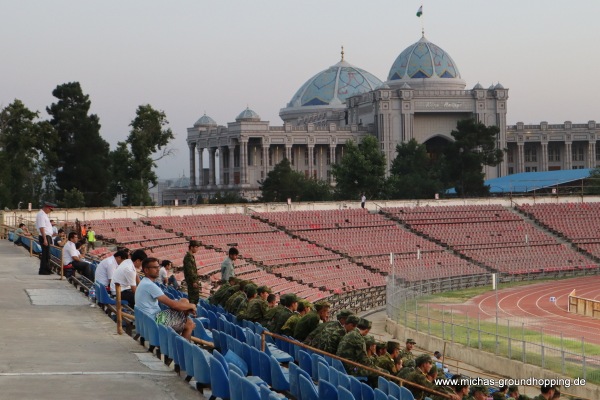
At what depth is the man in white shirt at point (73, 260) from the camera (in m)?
26.7

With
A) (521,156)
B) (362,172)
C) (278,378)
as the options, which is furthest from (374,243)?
(521,156)

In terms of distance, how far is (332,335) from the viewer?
15.6 meters

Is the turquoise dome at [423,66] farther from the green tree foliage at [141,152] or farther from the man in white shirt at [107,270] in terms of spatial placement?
the man in white shirt at [107,270]

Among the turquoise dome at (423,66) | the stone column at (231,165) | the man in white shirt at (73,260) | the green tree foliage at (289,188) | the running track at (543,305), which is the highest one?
the turquoise dome at (423,66)

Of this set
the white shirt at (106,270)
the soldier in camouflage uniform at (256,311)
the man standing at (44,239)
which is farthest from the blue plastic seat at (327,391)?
the man standing at (44,239)

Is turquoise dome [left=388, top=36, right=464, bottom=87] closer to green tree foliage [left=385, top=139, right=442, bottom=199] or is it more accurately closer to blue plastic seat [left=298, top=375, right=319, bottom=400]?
green tree foliage [left=385, top=139, right=442, bottom=199]

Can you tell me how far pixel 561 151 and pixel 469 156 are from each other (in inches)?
1564

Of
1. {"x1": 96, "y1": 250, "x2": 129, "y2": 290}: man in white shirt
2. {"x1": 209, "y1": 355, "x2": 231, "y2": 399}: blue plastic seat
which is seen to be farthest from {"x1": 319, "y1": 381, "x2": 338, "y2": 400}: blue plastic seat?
{"x1": 96, "y1": 250, "x2": 129, "y2": 290}: man in white shirt

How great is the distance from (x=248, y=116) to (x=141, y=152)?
155 feet

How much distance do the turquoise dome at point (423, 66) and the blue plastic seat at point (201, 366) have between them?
125 meters

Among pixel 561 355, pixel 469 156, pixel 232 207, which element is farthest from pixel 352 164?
pixel 561 355

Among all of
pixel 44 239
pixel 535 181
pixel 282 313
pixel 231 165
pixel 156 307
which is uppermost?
pixel 231 165

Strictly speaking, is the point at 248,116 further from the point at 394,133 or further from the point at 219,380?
the point at 219,380

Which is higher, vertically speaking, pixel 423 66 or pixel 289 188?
pixel 423 66
